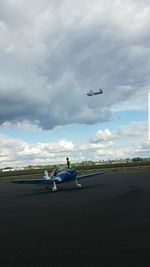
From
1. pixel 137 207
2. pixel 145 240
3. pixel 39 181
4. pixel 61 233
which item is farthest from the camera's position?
pixel 39 181

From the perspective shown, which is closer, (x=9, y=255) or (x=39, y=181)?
(x=9, y=255)

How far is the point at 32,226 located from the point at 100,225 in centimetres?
403

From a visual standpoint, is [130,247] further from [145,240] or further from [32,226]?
[32,226]

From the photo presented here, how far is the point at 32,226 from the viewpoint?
22.0 meters

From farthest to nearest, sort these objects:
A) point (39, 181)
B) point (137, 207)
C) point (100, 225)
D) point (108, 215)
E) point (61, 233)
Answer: point (39, 181) < point (137, 207) < point (108, 215) < point (100, 225) < point (61, 233)

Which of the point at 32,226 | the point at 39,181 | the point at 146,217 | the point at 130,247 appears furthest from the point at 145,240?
the point at 39,181

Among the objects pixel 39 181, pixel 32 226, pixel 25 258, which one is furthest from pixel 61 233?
pixel 39 181

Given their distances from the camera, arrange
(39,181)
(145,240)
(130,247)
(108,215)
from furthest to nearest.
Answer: (39,181), (108,215), (145,240), (130,247)

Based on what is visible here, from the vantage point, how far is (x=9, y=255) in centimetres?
1477

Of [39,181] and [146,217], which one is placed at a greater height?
[39,181]

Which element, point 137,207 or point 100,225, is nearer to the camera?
point 100,225

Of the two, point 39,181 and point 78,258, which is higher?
point 39,181

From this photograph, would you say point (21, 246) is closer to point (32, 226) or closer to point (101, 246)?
point (101, 246)

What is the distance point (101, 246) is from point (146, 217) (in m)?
7.19
